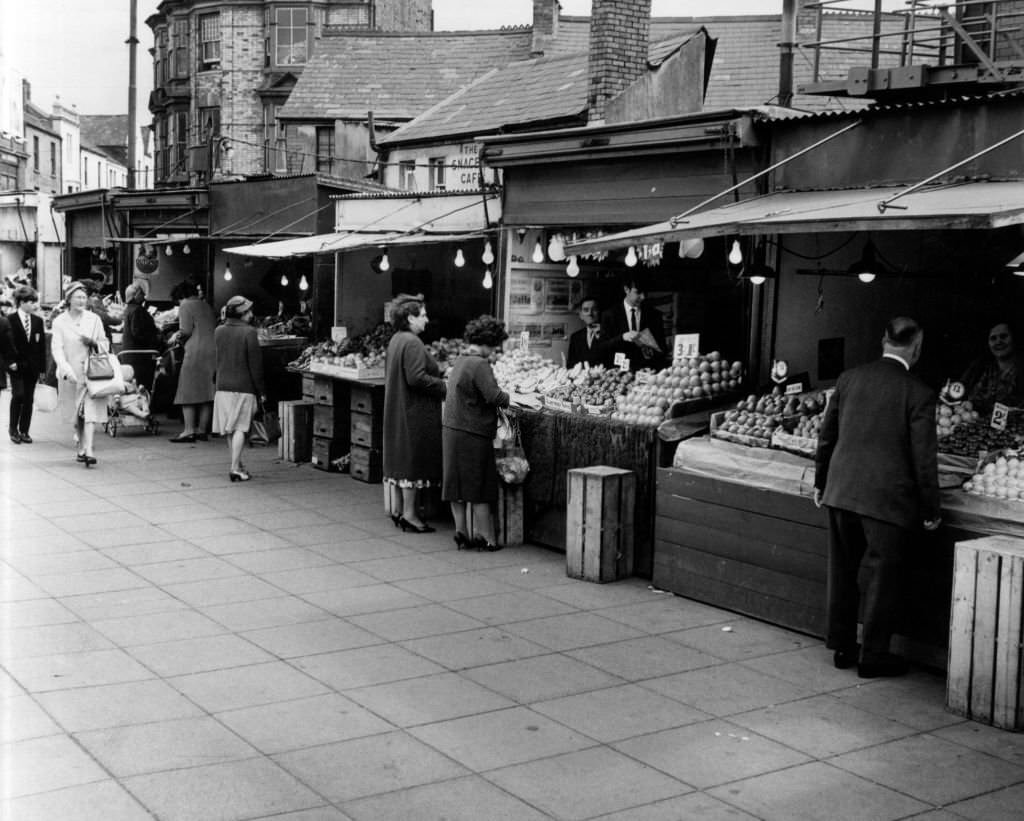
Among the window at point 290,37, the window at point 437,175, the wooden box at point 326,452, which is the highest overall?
the window at point 290,37

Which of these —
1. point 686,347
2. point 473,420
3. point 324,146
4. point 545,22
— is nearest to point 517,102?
point 545,22

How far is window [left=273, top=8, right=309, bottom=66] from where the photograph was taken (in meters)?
46.5

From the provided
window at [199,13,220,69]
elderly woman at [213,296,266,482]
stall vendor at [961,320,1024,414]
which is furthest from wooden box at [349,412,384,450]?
window at [199,13,220,69]

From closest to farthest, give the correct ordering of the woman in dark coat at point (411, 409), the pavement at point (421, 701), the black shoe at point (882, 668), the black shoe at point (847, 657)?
the pavement at point (421, 701) → the black shoe at point (882, 668) → the black shoe at point (847, 657) → the woman in dark coat at point (411, 409)

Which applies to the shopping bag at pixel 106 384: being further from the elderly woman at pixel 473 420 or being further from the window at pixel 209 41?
the window at pixel 209 41

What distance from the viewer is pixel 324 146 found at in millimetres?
35781

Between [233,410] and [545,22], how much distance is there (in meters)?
24.3

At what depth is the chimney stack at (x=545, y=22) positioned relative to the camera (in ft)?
111

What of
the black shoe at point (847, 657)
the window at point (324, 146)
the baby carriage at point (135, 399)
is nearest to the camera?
the black shoe at point (847, 657)

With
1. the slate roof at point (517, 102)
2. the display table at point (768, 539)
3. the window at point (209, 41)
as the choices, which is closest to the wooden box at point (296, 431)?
the display table at point (768, 539)

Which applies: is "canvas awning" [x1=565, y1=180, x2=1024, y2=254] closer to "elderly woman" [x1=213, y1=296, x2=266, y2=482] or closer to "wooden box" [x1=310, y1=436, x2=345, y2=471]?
"elderly woman" [x1=213, y1=296, x2=266, y2=482]

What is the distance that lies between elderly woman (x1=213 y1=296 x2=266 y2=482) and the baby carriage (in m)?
2.78

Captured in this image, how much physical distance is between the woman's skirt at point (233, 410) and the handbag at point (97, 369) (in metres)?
1.29

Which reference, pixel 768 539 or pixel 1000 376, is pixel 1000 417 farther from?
pixel 768 539
